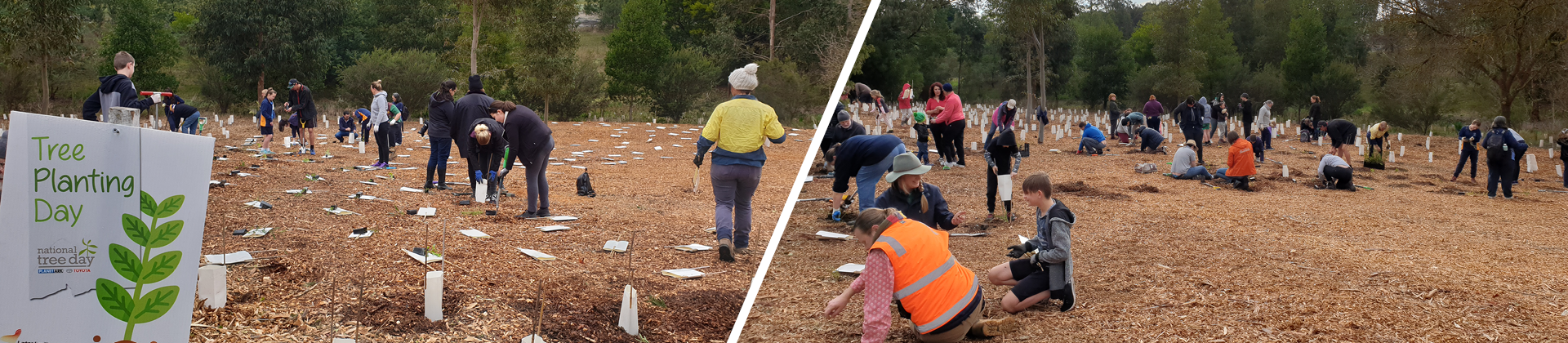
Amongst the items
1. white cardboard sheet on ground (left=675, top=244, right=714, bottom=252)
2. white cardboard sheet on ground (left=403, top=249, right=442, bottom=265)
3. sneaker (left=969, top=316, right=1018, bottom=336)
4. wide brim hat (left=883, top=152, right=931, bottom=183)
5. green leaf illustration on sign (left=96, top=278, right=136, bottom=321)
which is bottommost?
sneaker (left=969, top=316, right=1018, bottom=336)

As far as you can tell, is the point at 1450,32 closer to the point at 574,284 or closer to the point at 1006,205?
the point at 1006,205

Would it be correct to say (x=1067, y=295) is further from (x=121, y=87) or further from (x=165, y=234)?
(x=121, y=87)

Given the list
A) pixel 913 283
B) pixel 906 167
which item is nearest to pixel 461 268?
pixel 906 167

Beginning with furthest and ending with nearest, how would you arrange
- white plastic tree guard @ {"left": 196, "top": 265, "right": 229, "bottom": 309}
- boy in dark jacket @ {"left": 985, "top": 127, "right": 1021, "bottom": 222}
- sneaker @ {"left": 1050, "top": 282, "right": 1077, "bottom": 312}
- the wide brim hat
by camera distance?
boy in dark jacket @ {"left": 985, "top": 127, "right": 1021, "bottom": 222}
the wide brim hat
sneaker @ {"left": 1050, "top": 282, "right": 1077, "bottom": 312}
white plastic tree guard @ {"left": 196, "top": 265, "right": 229, "bottom": 309}

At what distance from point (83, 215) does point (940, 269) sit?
3234 millimetres

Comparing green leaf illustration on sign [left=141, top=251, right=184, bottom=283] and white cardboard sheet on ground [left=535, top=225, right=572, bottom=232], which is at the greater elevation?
green leaf illustration on sign [left=141, top=251, right=184, bottom=283]

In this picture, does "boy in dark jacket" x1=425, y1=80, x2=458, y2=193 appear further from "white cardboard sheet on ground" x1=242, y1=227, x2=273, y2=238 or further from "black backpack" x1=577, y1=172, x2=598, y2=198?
"white cardboard sheet on ground" x1=242, y1=227, x2=273, y2=238

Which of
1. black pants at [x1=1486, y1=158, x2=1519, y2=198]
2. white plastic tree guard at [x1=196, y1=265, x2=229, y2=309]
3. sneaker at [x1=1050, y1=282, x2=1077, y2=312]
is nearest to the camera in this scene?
white plastic tree guard at [x1=196, y1=265, x2=229, y2=309]

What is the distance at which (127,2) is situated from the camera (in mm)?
26734

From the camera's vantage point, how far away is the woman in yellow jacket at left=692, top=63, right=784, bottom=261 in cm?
535

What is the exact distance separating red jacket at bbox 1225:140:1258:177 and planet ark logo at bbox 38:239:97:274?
12377 millimetres

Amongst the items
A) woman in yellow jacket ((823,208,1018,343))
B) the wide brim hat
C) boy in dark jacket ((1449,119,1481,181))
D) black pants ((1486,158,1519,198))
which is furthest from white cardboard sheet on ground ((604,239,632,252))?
boy in dark jacket ((1449,119,1481,181))

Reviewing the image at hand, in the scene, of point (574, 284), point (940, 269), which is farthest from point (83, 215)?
point (940, 269)

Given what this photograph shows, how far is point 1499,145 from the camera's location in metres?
11.6
